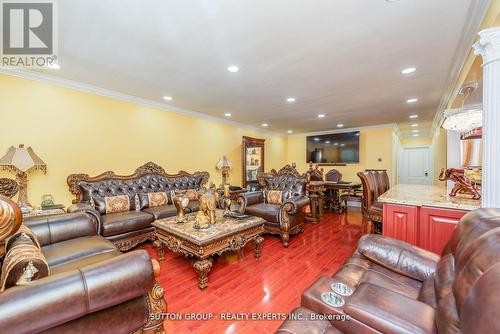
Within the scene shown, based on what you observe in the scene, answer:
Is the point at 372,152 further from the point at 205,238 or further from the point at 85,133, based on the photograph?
the point at 85,133

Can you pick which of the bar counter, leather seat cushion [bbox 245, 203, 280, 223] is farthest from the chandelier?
leather seat cushion [bbox 245, 203, 280, 223]

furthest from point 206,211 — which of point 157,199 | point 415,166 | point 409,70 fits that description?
point 415,166

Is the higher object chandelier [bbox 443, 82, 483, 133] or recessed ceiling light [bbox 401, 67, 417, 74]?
recessed ceiling light [bbox 401, 67, 417, 74]

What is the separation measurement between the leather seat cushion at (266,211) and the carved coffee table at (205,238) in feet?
2.04

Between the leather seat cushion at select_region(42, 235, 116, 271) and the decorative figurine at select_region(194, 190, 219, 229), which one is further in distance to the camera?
the decorative figurine at select_region(194, 190, 219, 229)

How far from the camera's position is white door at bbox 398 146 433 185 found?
8188mm

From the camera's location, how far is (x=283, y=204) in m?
3.31

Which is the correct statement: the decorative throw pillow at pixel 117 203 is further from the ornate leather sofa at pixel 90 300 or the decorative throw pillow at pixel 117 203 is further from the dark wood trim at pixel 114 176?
the ornate leather sofa at pixel 90 300

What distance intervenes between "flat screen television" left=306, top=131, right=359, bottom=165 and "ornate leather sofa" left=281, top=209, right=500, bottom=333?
5.37m

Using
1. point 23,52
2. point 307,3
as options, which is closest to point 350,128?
point 307,3

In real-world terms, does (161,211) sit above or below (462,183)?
below

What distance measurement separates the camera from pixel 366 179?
9.60 feet

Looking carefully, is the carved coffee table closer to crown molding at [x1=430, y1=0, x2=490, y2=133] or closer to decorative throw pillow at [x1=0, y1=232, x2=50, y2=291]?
decorative throw pillow at [x1=0, y1=232, x2=50, y2=291]

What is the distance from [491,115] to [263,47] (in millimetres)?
1987
